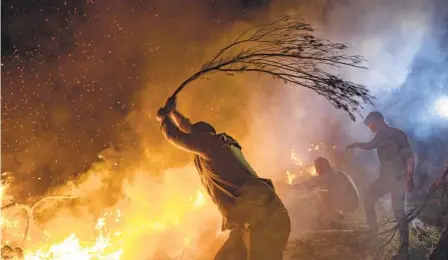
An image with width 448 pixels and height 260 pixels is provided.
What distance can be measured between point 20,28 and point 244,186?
569 cm

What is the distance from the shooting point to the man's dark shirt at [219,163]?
5066 millimetres

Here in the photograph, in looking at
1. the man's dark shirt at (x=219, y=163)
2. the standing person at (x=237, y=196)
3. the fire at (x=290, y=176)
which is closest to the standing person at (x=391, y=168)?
the fire at (x=290, y=176)

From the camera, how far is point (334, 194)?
869 centimetres

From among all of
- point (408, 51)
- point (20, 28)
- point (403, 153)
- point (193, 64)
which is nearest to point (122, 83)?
point (193, 64)

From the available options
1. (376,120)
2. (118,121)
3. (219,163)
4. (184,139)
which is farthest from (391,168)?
(118,121)

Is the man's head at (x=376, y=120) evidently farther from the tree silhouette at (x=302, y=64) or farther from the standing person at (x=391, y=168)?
the tree silhouette at (x=302, y=64)

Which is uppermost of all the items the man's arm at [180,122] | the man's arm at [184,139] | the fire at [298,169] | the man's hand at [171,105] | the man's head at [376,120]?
the fire at [298,169]

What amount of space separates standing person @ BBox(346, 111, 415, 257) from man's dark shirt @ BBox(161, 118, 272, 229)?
3.88 metres

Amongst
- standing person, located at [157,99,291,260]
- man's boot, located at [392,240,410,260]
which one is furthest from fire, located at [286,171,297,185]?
standing person, located at [157,99,291,260]

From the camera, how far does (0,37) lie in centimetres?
761

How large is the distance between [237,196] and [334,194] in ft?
14.1

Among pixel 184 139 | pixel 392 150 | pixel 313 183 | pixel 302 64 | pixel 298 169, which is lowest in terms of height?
pixel 184 139

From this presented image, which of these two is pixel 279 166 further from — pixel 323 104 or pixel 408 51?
pixel 408 51

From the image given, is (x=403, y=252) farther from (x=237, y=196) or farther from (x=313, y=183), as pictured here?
(x=237, y=196)
